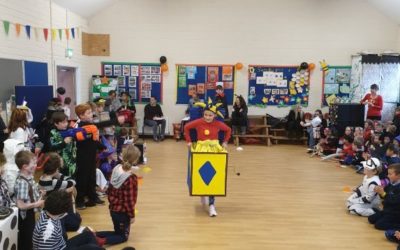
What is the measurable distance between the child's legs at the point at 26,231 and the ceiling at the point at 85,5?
566 cm

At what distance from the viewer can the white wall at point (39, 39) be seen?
239 inches

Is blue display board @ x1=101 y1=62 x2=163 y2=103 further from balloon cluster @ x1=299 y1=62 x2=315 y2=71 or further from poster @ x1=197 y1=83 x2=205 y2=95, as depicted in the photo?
balloon cluster @ x1=299 y1=62 x2=315 y2=71

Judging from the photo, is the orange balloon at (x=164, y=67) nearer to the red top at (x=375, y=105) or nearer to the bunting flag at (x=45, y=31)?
the bunting flag at (x=45, y=31)

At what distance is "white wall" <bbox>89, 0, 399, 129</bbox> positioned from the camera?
10.3m

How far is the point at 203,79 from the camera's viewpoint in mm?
10555

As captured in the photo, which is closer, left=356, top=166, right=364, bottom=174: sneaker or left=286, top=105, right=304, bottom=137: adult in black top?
left=356, top=166, right=364, bottom=174: sneaker

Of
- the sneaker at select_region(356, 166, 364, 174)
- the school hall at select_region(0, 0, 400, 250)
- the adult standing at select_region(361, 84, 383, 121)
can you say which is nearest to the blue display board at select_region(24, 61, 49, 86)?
the school hall at select_region(0, 0, 400, 250)

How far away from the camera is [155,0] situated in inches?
404

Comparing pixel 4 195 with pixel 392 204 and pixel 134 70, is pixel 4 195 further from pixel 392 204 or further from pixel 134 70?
pixel 134 70

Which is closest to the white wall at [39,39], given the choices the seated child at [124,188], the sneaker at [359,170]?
the seated child at [124,188]

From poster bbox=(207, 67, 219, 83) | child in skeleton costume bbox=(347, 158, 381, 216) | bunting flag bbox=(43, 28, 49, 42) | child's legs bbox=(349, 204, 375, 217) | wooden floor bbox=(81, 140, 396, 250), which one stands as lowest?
wooden floor bbox=(81, 140, 396, 250)

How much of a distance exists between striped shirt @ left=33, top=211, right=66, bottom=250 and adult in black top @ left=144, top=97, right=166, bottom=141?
7449 millimetres

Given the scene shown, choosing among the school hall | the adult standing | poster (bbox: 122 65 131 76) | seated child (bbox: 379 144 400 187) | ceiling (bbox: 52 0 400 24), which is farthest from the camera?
poster (bbox: 122 65 131 76)

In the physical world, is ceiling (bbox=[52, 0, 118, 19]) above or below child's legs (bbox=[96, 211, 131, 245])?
above
